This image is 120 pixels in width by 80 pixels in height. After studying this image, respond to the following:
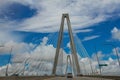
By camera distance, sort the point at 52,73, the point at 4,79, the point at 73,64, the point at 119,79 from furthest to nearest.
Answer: the point at 52,73, the point at 73,64, the point at 4,79, the point at 119,79

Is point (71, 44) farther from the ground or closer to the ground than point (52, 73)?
farther from the ground

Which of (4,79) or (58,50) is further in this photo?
(58,50)

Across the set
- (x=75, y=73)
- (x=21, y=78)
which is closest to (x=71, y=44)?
(x=75, y=73)

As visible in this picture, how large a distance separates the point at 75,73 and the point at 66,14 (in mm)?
17820

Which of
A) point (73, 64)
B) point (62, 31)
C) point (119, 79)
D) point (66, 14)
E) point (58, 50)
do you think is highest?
point (66, 14)

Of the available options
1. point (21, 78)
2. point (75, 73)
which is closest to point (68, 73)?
point (75, 73)

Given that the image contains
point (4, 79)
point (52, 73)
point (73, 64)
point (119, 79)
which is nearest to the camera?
point (119, 79)

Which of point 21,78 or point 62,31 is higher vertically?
point 62,31

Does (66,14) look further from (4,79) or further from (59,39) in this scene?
(4,79)

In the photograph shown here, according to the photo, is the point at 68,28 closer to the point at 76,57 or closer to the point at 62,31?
the point at 62,31

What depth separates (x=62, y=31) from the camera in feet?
227

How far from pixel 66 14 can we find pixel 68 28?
5335 mm

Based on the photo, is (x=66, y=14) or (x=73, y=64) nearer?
(x=73, y=64)

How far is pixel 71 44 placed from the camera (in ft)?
225
